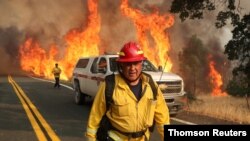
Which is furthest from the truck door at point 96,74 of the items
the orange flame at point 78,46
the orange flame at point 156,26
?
the orange flame at point 78,46

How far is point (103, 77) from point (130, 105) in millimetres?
9253

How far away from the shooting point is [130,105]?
4.01 meters

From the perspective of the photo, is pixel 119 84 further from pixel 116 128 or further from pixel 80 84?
pixel 80 84

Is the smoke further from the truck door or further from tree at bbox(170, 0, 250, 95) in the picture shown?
the truck door

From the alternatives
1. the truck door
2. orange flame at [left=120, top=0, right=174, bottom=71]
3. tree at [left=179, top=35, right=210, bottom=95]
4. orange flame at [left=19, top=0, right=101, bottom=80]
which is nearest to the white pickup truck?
the truck door

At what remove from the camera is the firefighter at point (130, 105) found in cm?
399

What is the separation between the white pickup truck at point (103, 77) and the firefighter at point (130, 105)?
22.1 ft

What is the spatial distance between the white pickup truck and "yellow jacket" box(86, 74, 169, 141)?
6746 millimetres

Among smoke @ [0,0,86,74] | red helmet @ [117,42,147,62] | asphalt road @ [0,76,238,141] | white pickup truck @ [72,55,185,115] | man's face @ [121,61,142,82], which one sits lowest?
asphalt road @ [0,76,238,141]

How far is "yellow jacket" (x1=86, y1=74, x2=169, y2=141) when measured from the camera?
4000mm

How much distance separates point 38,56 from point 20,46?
6.96 meters

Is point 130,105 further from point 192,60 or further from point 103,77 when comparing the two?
point 192,60

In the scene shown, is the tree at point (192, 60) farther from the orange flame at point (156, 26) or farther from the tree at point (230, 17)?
the tree at point (230, 17)

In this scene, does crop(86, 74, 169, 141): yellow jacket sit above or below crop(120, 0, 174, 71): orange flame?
below
